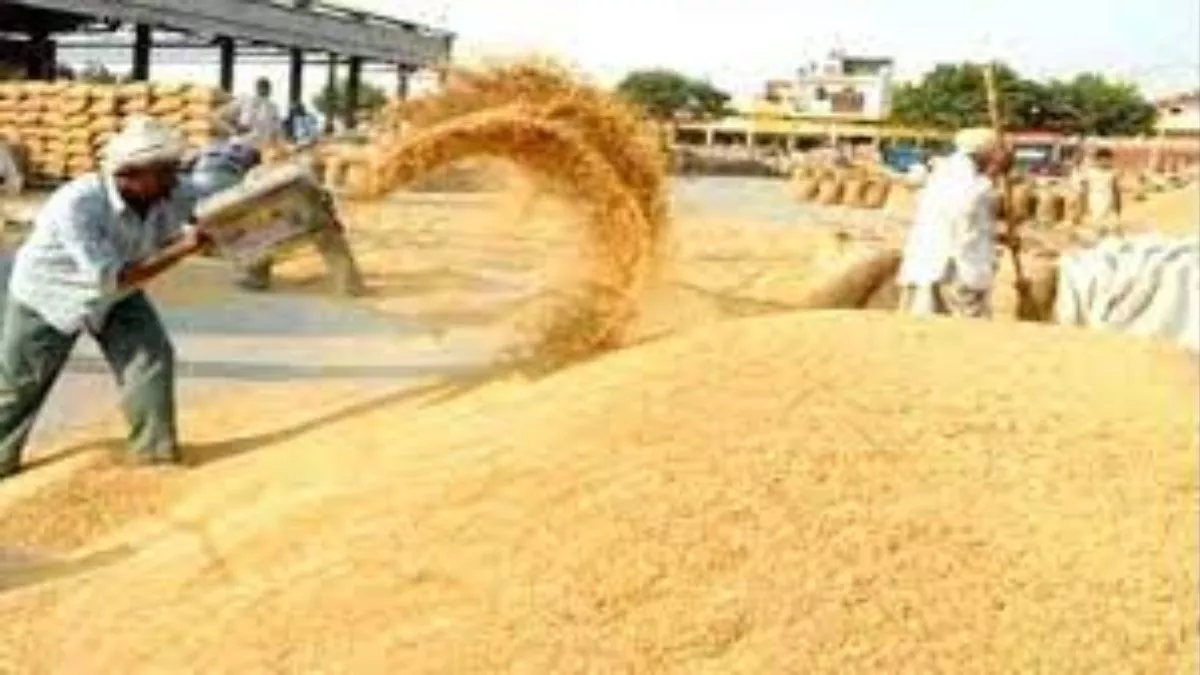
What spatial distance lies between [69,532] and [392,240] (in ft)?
30.5

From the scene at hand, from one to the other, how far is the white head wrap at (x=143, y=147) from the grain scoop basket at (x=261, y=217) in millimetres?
254

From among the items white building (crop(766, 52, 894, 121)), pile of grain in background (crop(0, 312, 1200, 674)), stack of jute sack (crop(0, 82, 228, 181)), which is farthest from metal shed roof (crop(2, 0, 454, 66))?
white building (crop(766, 52, 894, 121))

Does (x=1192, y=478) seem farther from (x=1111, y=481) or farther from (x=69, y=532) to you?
(x=69, y=532)

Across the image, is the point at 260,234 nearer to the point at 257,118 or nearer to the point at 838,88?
the point at 257,118

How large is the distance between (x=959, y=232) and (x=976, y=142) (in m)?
0.42

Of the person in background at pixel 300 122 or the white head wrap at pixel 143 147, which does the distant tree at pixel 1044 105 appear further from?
the white head wrap at pixel 143 147

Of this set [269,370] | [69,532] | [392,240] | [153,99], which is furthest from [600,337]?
[153,99]

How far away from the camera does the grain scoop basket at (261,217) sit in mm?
6164

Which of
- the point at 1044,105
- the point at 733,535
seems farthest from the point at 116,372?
the point at 1044,105

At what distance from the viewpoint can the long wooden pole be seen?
27.6 ft

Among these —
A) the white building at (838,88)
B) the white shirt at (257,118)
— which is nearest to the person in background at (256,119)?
the white shirt at (257,118)

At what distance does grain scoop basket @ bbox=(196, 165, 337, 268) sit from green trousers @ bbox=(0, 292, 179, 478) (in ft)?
1.24

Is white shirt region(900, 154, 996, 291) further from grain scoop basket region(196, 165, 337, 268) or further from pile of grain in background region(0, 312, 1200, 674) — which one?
grain scoop basket region(196, 165, 337, 268)

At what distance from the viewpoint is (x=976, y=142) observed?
8.38 meters
